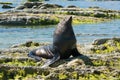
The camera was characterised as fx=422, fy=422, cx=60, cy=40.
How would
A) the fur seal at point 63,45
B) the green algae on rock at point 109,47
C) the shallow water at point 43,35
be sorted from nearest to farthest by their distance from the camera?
the fur seal at point 63,45, the green algae on rock at point 109,47, the shallow water at point 43,35

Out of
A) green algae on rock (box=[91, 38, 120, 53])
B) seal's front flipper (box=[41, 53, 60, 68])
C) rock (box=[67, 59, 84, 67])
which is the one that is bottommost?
green algae on rock (box=[91, 38, 120, 53])

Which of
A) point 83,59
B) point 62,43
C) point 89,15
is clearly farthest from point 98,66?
point 89,15

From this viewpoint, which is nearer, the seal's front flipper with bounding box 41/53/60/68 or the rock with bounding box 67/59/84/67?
the rock with bounding box 67/59/84/67

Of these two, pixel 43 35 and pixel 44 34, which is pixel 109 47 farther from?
pixel 44 34

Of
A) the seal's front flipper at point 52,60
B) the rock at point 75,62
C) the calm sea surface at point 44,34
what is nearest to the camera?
the rock at point 75,62

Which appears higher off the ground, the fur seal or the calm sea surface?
the fur seal

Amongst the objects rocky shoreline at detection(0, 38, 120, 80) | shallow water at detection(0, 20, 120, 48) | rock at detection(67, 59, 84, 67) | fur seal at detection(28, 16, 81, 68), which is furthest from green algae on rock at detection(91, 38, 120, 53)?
shallow water at detection(0, 20, 120, 48)

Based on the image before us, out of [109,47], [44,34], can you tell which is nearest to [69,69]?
[109,47]

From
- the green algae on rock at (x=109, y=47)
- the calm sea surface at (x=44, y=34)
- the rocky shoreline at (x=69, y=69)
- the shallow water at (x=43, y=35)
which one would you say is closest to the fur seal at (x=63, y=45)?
the rocky shoreline at (x=69, y=69)

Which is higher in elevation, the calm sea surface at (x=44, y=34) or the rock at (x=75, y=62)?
the rock at (x=75, y=62)

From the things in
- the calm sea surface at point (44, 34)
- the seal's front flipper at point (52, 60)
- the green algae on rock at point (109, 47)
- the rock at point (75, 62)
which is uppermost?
the rock at point (75, 62)

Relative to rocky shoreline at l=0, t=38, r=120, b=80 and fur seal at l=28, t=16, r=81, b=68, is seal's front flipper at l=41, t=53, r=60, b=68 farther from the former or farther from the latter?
rocky shoreline at l=0, t=38, r=120, b=80

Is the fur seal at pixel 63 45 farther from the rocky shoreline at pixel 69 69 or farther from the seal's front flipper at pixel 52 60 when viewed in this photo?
the rocky shoreline at pixel 69 69

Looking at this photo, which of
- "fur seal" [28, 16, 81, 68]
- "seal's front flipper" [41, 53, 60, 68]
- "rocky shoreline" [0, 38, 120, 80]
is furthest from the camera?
"fur seal" [28, 16, 81, 68]
